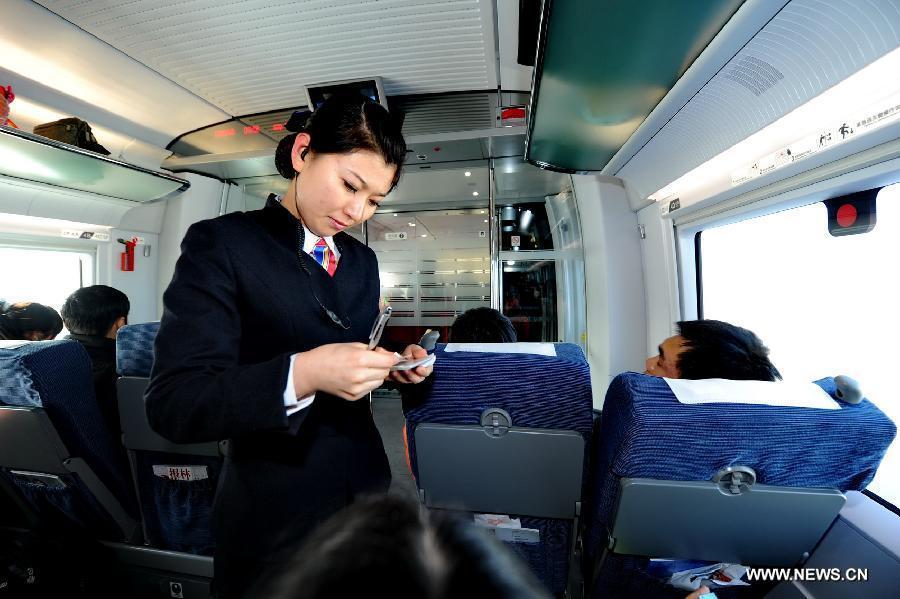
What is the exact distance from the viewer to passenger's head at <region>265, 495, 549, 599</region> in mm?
303

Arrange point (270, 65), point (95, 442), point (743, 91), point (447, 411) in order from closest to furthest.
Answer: point (447, 411), point (743, 91), point (95, 442), point (270, 65)

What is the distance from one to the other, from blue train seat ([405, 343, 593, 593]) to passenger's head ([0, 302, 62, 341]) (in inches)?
121

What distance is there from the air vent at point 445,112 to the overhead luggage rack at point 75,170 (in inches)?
92.5

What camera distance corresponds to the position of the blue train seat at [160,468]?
6.17 ft

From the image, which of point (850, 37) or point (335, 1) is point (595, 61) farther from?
point (335, 1)

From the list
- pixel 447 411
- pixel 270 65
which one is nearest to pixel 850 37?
pixel 447 411

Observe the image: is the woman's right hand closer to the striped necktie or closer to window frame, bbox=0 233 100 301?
the striped necktie

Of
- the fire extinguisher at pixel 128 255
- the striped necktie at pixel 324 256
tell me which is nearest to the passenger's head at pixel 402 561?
the striped necktie at pixel 324 256

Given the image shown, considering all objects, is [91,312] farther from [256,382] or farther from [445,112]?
[445,112]

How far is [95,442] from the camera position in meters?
1.84

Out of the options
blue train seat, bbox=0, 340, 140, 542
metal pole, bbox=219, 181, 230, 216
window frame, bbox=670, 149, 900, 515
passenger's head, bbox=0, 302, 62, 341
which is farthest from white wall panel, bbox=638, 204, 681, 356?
metal pole, bbox=219, 181, 230, 216

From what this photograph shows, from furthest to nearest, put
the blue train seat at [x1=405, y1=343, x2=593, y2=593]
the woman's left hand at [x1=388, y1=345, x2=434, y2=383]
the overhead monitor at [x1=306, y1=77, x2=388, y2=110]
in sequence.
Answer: the overhead monitor at [x1=306, y1=77, x2=388, y2=110], the blue train seat at [x1=405, y1=343, x2=593, y2=593], the woman's left hand at [x1=388, y1=345, x2=434, y2=383]

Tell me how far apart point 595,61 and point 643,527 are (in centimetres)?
191

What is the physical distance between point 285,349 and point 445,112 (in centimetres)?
317
